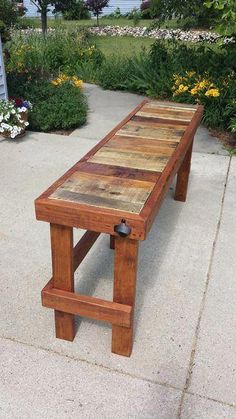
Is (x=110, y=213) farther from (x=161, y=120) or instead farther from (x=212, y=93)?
(x=212, y=93)

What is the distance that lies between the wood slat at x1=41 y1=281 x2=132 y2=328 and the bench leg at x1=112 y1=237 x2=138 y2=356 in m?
0.05

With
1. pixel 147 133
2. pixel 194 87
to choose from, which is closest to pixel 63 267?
pixel 147 133

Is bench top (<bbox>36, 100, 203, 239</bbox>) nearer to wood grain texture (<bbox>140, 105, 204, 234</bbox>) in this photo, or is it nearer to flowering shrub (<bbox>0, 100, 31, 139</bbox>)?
wood grain texture (<bbox>140, 105, 204, 234</bbox>)

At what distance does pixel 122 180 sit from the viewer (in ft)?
7.18

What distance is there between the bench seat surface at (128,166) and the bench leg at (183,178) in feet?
1.77

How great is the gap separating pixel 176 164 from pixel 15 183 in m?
2.13

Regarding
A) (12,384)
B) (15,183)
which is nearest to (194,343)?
(12,384)

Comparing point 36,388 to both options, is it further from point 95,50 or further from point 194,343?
point 95,50

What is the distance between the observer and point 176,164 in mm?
2469

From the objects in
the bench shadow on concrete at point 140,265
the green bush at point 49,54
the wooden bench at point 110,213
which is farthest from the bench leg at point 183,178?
the green bush at point 49,54

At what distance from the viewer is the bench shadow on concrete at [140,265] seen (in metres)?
2.68

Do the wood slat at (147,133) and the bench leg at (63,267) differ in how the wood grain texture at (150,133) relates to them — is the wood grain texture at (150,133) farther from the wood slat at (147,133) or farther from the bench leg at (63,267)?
the bench leg at (63,267)

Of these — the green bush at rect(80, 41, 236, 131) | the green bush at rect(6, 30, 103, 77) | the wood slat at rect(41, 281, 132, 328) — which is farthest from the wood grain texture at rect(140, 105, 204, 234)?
the green bush at rect(6, 30, 103, 77)

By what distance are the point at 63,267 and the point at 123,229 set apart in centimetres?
46
